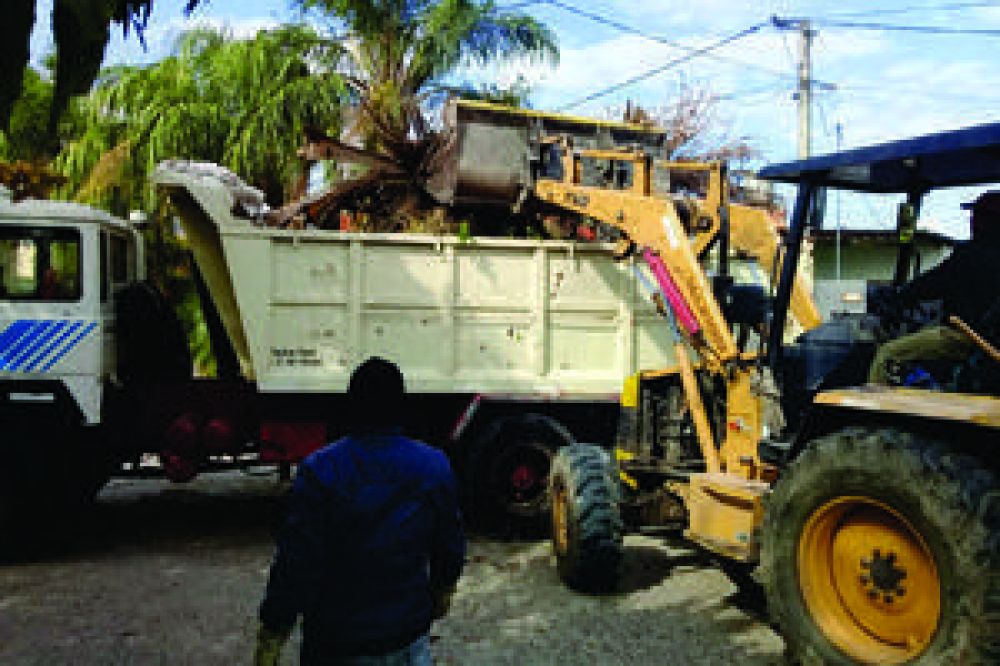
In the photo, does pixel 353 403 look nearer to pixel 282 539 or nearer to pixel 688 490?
pixel 282 539

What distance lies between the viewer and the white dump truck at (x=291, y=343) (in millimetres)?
6598

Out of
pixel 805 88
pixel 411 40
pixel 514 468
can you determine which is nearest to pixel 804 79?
pixel 805 88

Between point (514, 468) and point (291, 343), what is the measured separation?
79.0 inches

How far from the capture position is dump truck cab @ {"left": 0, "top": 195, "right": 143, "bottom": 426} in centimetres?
653

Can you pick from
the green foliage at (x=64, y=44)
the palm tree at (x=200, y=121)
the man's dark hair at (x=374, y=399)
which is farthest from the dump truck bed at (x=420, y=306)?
the palm tree at (x=200, y=121)

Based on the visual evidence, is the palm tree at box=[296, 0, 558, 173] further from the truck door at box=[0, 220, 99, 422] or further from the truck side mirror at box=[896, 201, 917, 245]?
the truck side mirror at box=[896, 201, 917, 245]

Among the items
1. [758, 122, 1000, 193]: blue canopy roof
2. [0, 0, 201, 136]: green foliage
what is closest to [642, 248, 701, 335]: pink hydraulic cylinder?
[758, 122, 1000, 193]: blue canopy roof

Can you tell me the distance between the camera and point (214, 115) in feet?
44.8

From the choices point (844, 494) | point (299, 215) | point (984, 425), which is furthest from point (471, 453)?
point (984, 425)

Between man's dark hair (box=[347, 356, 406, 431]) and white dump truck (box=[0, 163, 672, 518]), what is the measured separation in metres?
4.32

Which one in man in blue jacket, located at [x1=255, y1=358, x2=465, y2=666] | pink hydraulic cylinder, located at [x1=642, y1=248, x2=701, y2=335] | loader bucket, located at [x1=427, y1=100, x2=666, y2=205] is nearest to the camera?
man in blue jacket, located at [x1=255, y1=358, x2=465, y2=666]

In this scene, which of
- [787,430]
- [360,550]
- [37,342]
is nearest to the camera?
[360,550]

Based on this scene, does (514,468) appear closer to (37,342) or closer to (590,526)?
(590,526)

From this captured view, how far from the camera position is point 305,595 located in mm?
2615
